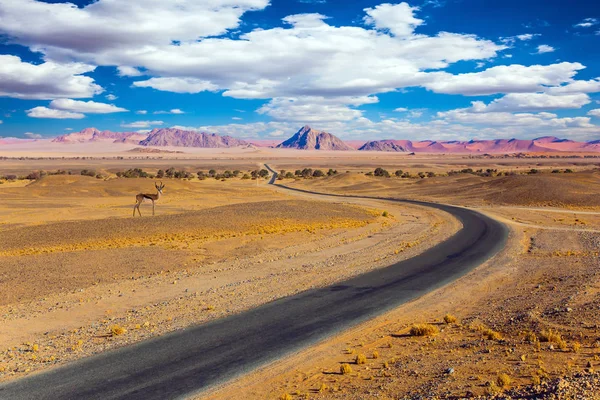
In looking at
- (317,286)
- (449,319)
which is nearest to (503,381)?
(449,319)

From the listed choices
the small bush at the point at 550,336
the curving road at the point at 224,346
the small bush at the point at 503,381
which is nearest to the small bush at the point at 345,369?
the curving road at the point at 224,346

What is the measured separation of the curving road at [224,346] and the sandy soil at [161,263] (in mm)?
829

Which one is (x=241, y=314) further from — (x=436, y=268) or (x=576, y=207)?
(x=576, y=207)

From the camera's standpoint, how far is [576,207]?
51094mm

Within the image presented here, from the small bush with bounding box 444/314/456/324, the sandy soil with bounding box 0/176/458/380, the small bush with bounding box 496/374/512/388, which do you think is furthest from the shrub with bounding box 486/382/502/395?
the sandy soil with bounding box 0/176/458/380

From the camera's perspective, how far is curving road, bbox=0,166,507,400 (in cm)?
1055

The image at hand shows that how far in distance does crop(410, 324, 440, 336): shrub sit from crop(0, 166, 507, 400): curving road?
1.84 metres

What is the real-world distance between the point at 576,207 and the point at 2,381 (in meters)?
53.2

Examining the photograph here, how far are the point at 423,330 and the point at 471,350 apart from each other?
5.14 feet

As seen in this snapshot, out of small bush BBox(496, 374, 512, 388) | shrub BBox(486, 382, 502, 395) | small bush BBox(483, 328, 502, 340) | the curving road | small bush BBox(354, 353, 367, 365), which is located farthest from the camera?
small bush BBox(483, 328, 502, 340)

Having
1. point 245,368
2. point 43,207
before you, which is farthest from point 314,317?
point 43,207

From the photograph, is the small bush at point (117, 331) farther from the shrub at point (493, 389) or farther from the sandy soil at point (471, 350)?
the shrub at point (493, 389)

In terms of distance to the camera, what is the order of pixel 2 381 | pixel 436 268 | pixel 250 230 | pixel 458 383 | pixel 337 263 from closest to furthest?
pixel 458 383 < pixel 2 381 < pixel 436 268 < pixel 337 263 < pixel 250 230

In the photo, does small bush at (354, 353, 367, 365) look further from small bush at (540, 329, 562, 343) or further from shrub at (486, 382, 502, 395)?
small bush at (540, 329, 562, 343)
